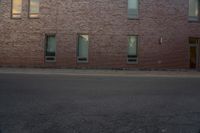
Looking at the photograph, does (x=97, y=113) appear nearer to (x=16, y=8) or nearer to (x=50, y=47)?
(x=50, y=47)

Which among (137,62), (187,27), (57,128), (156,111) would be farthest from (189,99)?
(187,27)

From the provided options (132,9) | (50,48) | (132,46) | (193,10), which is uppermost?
(193,10)

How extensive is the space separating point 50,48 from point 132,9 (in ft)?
26.6

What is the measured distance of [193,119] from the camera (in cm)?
525

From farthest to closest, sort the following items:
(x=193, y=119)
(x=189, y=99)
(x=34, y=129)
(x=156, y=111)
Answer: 1. (x=189, y=99)
2. (x=156, y=111)
3. (x=193, y=119)
4. (x=34, y=129)

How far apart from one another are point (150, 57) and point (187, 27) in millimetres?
4337

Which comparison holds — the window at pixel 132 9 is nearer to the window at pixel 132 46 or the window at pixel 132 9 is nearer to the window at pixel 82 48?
the window at pixel 132 46

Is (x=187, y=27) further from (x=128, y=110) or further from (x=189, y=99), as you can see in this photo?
(x=128, y=110)

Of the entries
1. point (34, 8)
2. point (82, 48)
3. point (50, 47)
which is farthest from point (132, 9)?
point (34, 8)

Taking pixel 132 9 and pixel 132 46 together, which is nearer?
pixel 132 46

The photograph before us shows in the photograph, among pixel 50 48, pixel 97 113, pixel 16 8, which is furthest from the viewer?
pixel 16 8

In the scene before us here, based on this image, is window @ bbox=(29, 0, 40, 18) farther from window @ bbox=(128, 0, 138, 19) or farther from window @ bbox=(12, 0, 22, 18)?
window @ bbox=(128, 0, 138, 19)

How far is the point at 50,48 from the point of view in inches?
850

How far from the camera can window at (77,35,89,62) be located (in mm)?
21266
